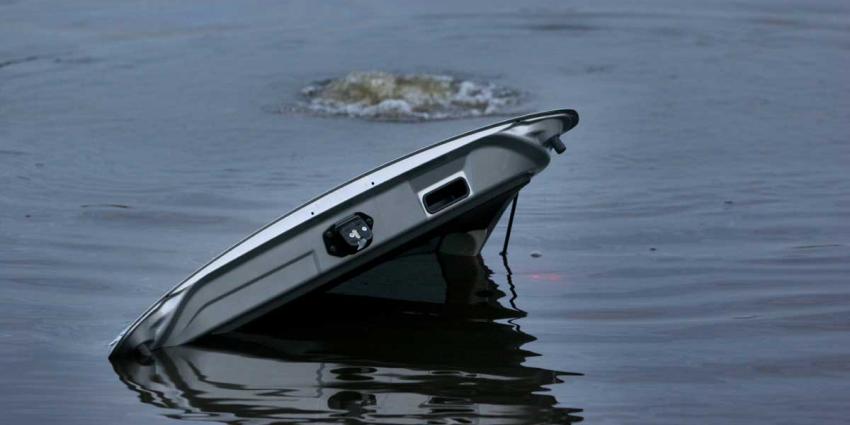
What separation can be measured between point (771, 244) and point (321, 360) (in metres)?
2.95

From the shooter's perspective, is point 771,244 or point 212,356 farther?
point 771,244

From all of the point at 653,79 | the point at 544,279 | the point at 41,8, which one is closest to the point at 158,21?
the point at 41,8

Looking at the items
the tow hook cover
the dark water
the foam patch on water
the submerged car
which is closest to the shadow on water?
the dark water

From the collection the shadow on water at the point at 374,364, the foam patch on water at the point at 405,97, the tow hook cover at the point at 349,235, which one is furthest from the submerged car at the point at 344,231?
the foam patch on water at the point at 405,97

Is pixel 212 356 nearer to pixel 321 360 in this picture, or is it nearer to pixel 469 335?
pixel 321 360

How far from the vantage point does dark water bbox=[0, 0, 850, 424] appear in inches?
Answer: 234

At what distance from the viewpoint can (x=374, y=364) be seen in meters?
6.28

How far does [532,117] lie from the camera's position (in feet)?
21.0

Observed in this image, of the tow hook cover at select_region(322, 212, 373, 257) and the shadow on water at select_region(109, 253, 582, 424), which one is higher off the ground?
the tow hook cover at select_region(322, 212, 373, 257)

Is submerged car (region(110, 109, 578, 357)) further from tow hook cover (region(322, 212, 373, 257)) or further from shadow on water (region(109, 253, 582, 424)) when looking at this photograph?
shadow on water (region(109, 253, 582, 424))

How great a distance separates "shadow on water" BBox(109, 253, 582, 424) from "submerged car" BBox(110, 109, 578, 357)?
A: 25 centimetres

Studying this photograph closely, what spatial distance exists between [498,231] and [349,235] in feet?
8.77

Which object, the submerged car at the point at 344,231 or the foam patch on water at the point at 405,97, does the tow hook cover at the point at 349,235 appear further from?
the foam patch on water at the point at 405,97

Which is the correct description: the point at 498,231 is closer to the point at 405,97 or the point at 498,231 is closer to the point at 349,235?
the point at 349,235
